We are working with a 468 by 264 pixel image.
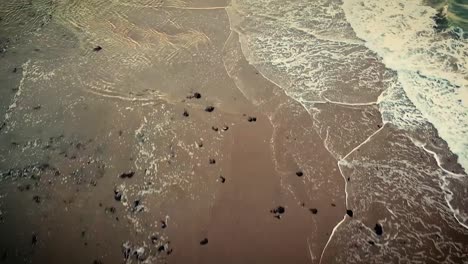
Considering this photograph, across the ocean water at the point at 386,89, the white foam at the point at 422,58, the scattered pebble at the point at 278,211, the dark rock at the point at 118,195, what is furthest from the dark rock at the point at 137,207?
the white foam at the point at 422,58

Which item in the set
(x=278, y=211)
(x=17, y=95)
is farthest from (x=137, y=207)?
(x=17, y=95)

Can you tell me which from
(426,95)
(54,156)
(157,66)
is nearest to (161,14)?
(157,66)

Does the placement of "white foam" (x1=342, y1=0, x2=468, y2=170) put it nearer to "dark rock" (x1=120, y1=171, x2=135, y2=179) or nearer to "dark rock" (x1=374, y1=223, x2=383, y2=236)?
"dark rock" (x1=374, y1=223, x2=383, y2=236)

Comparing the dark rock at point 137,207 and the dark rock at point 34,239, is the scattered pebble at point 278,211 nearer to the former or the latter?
the dark rock at point 137,207

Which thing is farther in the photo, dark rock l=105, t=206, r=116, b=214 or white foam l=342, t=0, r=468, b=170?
white foam l=342, t=0, r=468, b=170

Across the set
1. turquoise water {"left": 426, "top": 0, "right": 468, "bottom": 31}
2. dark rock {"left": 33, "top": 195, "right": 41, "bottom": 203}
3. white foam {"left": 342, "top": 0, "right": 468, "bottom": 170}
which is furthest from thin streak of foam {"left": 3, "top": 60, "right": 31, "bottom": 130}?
turquoise water {"left": 426, "top": 0, "right": 468, "bottom": 31}

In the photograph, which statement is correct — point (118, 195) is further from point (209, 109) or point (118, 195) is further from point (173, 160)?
point (209, 109)
